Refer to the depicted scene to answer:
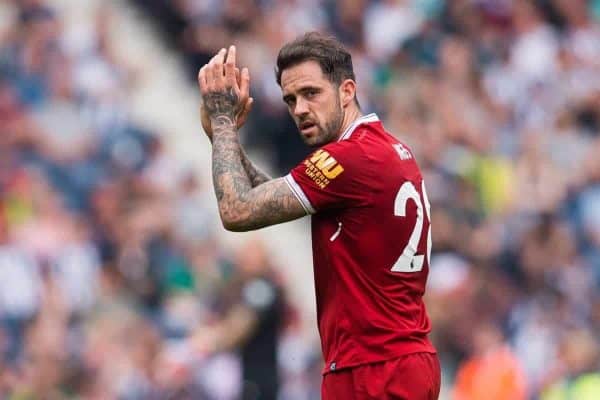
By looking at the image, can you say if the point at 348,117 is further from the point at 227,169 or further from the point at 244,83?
the point at 227,169

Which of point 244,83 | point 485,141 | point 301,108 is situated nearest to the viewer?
point 301,108

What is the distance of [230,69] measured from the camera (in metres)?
4.41

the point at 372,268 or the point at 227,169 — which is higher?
the point at 227,169

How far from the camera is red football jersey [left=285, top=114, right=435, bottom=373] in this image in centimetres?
417

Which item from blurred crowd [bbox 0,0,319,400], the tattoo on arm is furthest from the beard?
blurred crowd [bbox 0,0,319,400]

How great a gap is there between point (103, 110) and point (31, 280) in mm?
1504

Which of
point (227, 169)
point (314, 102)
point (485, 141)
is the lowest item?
point (227, 169)

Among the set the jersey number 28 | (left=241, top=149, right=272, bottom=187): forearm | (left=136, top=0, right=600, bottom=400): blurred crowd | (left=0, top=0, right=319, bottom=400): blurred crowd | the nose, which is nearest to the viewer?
the jersey number 28

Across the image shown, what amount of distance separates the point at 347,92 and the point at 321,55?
0.18 m

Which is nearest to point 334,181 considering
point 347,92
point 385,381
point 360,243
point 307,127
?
point 360,243

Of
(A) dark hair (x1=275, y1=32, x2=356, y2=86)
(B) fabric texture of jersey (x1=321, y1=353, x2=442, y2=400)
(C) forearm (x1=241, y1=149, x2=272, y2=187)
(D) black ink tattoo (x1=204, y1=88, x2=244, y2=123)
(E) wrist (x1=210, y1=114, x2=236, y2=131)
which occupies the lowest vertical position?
(B) fabric texture of jersey (x1=321, y1=353, x2=442, y2=400)

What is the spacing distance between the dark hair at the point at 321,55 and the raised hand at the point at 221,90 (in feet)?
0.68

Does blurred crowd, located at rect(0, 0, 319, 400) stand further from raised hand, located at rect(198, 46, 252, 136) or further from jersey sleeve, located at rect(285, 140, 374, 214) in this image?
jersey sleeve, located at rect(285, 140, 374, 214)

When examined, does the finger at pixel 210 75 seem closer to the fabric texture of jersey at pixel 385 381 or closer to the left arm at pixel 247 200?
the left arm at pixel 247 200
